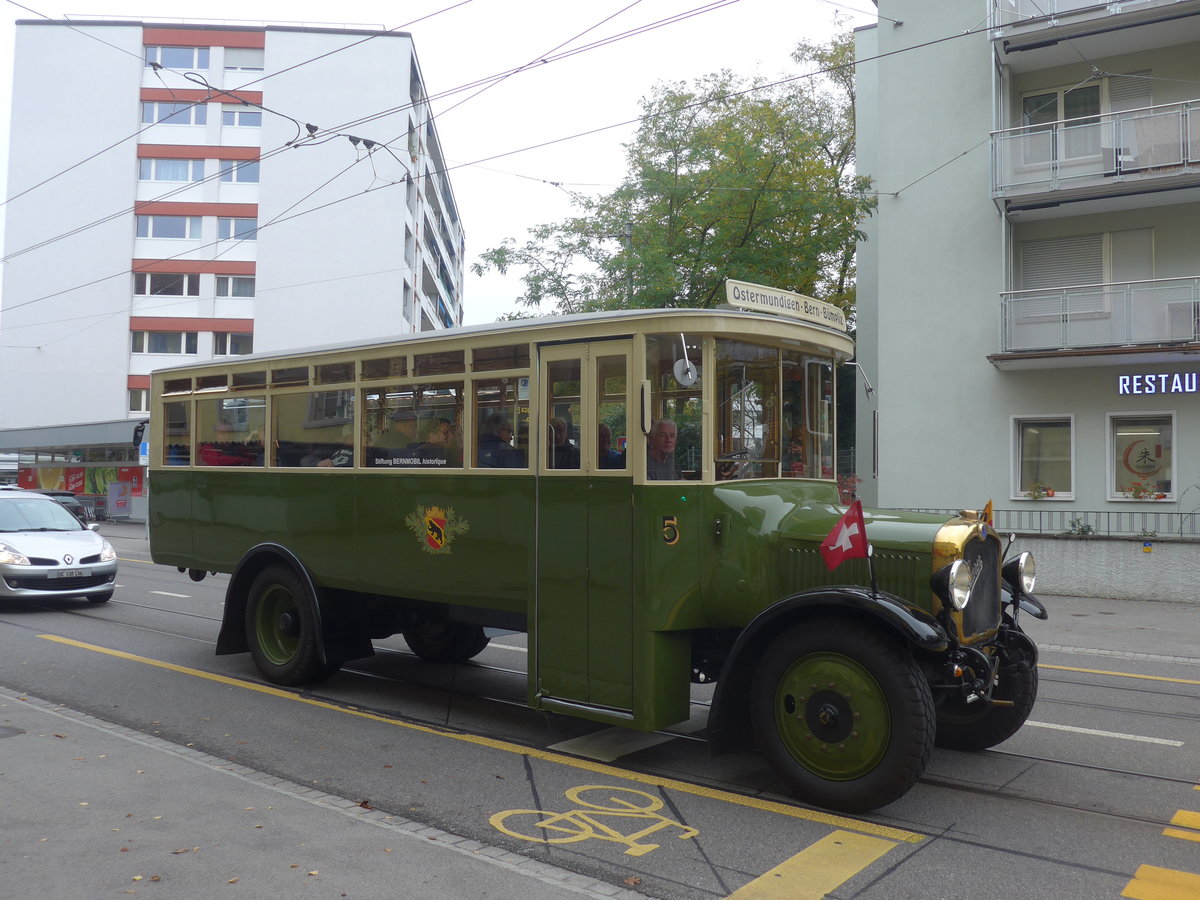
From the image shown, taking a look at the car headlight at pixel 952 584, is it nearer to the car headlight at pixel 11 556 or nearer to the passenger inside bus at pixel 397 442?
the passenger inside bus at pixel 397 442

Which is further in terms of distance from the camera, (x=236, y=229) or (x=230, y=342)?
(x=230, y=342)

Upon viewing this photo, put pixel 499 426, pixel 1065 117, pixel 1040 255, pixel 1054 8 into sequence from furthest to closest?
1. pixel 1040 255
2. pixel 1065 117
3. pixel 1054 8
4. pixel 499 426

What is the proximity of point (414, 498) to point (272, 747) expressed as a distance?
6.47 ft

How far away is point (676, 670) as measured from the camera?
6164 millimetres

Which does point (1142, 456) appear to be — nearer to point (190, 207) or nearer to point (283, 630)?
point (283, 630)

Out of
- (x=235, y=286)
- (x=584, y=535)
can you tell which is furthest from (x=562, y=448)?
(x=235, y=286)

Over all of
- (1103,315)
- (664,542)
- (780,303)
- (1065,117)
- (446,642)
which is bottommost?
(446,642)

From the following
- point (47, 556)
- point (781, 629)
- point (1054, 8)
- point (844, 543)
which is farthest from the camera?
point (1054, 8)

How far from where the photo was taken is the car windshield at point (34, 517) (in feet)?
46.8

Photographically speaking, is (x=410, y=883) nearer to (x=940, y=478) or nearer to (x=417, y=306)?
(x=940, y=478)

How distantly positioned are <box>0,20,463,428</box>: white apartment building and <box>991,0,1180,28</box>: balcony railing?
3005 centimetres

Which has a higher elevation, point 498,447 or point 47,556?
point 498,447

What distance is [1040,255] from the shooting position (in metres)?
19.7

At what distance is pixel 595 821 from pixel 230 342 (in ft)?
154
